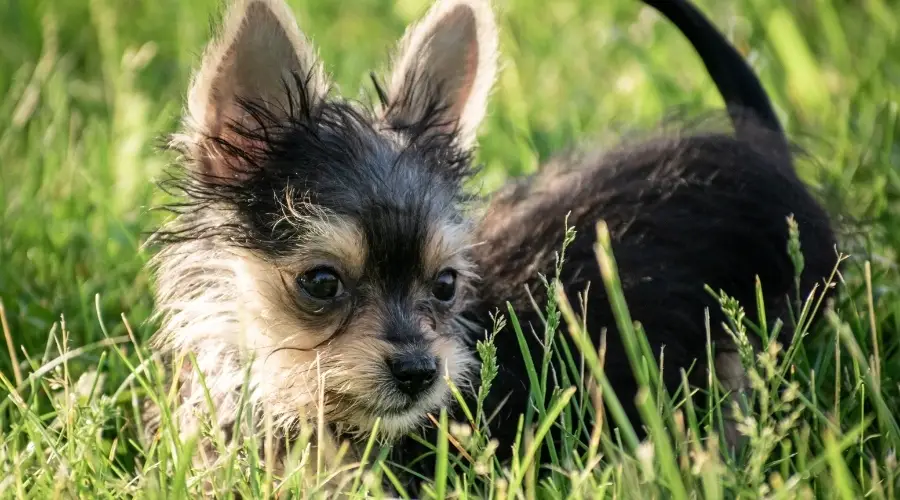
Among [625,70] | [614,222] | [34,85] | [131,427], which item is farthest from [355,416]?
[625,70]

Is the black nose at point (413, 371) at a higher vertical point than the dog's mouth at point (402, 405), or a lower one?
higher

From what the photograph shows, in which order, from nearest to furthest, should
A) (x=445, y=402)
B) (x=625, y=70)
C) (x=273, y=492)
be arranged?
(x=273, y=492), (x=445, y=402), (x=625, y=70)

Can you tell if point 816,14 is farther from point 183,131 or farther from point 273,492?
point 273,492

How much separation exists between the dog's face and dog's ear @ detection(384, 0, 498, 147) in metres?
0.02

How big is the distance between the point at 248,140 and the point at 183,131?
0.23 m

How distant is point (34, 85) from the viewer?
21.8 feet

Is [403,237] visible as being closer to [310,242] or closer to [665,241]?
[310,242]

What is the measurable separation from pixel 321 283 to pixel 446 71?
109cm

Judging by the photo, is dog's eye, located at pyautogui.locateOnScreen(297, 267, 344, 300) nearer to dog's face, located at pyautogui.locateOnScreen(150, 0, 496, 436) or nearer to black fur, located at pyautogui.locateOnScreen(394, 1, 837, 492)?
dog's face, located at pyautogui.locateOnScreen(150, 0, 496, 436)

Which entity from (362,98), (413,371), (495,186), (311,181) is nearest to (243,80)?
(311,181)

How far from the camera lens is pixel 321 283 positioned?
149 inches

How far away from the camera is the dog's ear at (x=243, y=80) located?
3.85 metres

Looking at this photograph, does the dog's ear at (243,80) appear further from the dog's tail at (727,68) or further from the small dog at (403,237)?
the dog's tail at (727,68)

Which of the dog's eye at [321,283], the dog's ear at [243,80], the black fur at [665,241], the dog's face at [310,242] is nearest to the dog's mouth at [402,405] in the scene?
the dog's face at [310,242]
